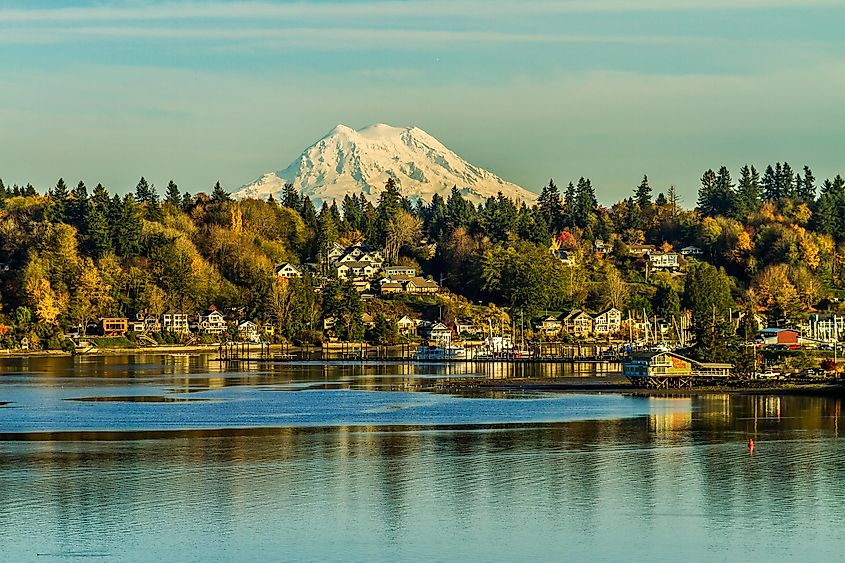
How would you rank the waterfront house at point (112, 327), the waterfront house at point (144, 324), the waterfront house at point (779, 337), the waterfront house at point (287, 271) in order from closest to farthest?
1. the waterfront house at point (779, 337)
2. the waterfront house at point (112, 327)
3. the waterfront house at point (144, 324)
4. the waterfront house at point (287, 271)

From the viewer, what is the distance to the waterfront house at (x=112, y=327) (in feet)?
445

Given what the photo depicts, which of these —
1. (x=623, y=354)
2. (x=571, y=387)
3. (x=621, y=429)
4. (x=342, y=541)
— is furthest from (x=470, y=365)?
(x=342, y=541)

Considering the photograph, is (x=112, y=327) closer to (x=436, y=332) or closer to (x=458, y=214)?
(x=436, y=332)

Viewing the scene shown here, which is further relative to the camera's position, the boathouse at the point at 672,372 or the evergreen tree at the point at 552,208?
the evergreen tree at the point at 552,208

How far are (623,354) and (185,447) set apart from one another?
245ft

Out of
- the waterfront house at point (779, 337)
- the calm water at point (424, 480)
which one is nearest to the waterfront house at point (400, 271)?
the waterfront house at point (779, 337)

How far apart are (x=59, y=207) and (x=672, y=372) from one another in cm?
8960

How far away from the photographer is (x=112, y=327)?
136 metres

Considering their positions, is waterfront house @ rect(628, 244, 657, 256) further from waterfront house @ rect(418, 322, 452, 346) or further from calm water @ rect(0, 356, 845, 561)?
calm water @ rect(0, 356, 845, 561)

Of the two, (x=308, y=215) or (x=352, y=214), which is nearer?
(x=308, y=215)

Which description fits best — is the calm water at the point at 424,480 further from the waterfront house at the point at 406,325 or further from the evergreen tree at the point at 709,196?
the evergreen tree at the point at 709,196

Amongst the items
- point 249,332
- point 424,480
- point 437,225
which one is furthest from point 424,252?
point 424,480

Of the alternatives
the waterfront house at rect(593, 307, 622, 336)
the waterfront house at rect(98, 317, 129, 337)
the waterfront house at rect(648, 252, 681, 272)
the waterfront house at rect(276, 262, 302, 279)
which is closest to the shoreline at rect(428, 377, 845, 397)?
the waterfront house at rect(98, 317, 129, 337)

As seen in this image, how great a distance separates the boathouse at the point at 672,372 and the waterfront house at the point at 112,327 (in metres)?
73.2
